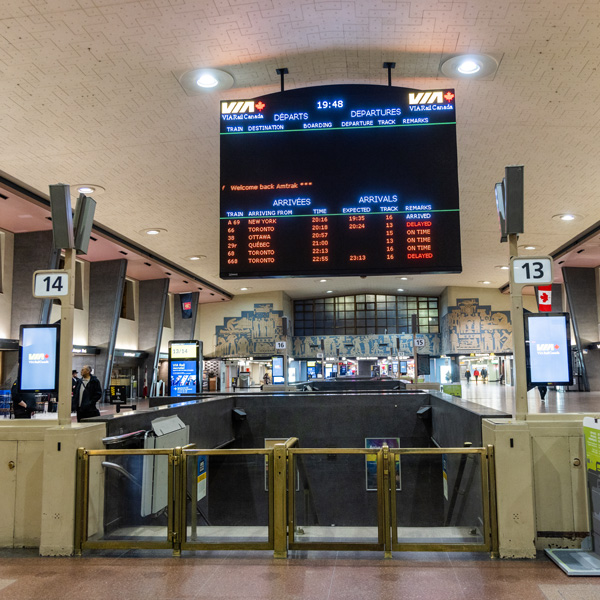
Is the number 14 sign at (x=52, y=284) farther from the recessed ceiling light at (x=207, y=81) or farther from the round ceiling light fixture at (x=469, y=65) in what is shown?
the round ceiling light fixture at (x=469, y=65)

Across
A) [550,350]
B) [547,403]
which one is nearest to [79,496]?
[550,350]

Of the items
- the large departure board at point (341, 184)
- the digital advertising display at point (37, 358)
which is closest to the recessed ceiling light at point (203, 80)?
the large departure board at point (341, 184)

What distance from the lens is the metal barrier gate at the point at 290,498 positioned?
207 inches

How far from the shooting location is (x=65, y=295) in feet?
19.4

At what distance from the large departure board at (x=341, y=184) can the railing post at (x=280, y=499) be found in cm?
259

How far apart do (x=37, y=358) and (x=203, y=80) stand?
560 centimetres

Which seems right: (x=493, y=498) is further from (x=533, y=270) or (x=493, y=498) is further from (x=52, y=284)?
(x=52, y=284)

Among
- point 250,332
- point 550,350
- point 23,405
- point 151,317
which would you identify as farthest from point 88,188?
point 250,332

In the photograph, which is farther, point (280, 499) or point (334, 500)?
point (334, 500)

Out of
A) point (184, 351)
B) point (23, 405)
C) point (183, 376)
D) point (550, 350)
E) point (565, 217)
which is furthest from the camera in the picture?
point (184, 351)

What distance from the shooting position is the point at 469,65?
8.22m

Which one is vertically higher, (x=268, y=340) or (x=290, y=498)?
(x=268, y=340)

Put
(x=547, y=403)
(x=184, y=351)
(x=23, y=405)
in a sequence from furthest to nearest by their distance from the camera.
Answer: (x=184, y=351) → (x=547, y=403) → (x=23, y=405)

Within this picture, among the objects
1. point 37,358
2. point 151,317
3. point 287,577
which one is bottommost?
point 287,577
